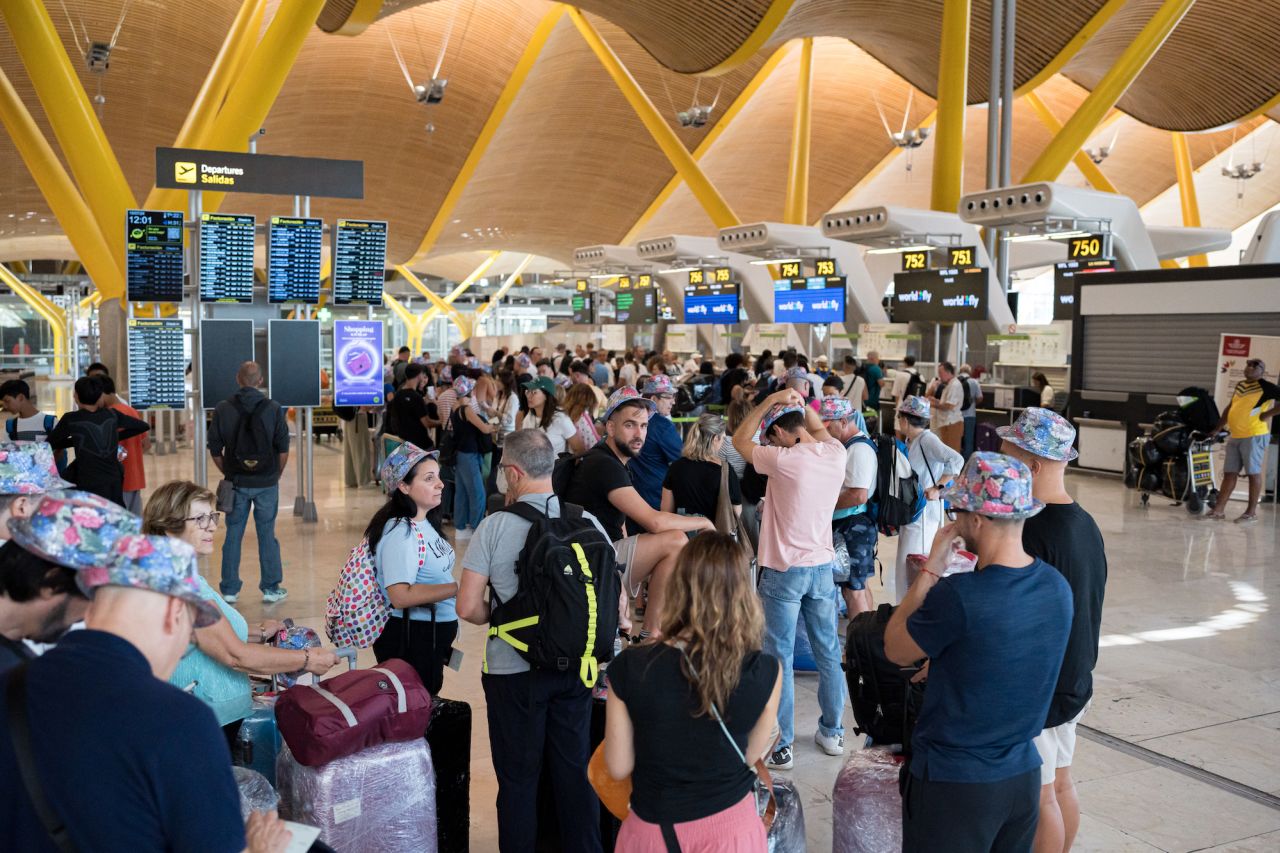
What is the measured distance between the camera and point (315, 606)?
816cm

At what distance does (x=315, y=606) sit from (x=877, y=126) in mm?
36641

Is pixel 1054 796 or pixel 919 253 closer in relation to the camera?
pixel 1054 796

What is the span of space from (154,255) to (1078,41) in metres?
19.3

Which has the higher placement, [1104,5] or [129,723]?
[1104,5]

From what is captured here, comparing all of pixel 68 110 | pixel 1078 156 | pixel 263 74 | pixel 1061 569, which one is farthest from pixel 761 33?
pixel 1078 156

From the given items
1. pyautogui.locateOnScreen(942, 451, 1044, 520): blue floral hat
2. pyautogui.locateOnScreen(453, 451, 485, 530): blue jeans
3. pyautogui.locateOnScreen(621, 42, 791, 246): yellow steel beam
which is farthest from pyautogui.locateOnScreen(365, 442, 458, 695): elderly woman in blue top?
pyautogui.locateOnScreen(621, 42, 791, 246): yellow steel beam

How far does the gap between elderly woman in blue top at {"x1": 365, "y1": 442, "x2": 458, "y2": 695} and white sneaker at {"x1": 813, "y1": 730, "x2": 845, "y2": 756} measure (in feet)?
6.54

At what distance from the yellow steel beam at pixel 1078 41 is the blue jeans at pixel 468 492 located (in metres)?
17.3

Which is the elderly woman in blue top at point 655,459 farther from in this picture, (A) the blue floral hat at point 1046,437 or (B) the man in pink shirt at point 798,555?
(A) the blue floral hat at point 1046,437

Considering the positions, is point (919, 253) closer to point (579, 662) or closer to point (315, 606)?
point (315, 606)

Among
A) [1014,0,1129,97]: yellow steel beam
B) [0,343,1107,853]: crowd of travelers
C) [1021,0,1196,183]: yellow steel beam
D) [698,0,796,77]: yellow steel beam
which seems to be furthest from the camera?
[1014,0,1129,97]: yellow steel beam

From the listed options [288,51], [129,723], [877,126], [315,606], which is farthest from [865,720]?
[877,126]

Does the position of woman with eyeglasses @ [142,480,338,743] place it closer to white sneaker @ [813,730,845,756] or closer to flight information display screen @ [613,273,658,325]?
white sneaker @ [813,730,845,756]

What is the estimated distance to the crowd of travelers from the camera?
182 centimetres
